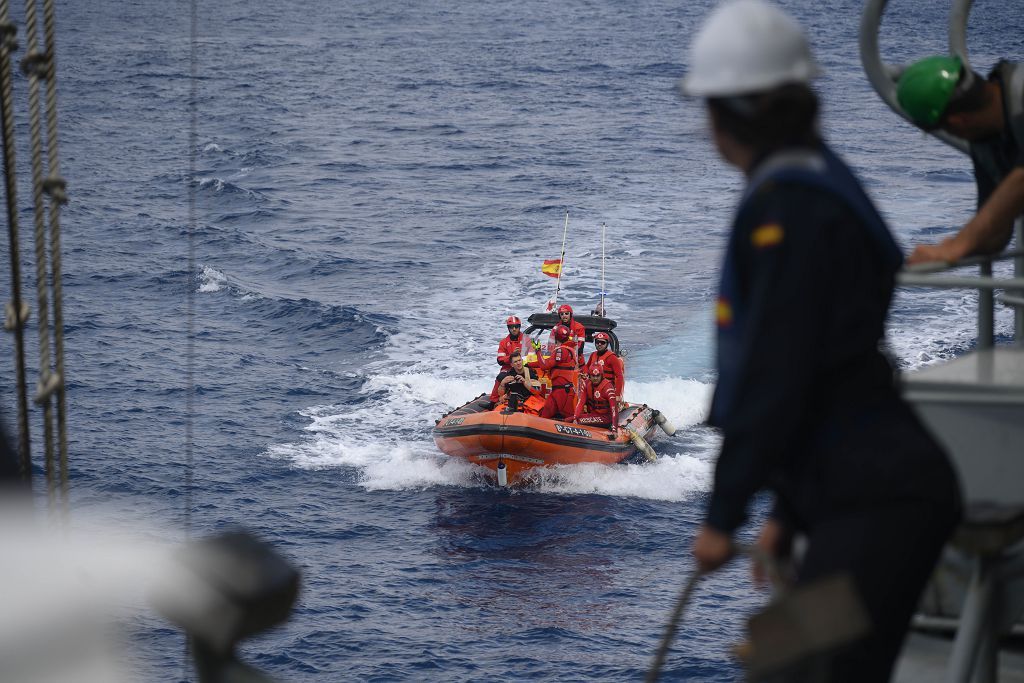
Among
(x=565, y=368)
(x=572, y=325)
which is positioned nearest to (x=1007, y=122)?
(x=572, y=325)

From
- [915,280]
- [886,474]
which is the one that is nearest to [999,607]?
[886,474]

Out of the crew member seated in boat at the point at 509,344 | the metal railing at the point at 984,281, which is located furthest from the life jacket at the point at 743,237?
the crew member seated in boat at the point at 509,344

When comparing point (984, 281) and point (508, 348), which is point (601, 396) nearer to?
point (508, 348)

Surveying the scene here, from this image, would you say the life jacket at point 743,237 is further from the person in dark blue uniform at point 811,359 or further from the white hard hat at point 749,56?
the white hard hat at point 749,56

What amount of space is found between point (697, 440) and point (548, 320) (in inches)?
186

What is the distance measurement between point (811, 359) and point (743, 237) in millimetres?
234

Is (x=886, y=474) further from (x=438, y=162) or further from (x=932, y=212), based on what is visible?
(x=438, y=162)

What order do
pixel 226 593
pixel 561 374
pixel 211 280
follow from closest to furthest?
pixel 226 593 < pixel 561 374 < pixel 211 280

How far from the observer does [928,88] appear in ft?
12.0

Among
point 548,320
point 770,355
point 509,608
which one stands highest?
point 770,355

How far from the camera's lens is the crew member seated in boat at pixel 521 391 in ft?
70.3

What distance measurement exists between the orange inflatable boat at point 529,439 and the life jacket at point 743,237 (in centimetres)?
1894

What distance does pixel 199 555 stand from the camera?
68.4 inches

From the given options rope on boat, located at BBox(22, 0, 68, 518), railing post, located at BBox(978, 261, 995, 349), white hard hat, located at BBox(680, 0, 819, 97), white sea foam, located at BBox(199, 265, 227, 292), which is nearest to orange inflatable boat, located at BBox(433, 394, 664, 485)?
railing post, located at BBox(978, 261, 995, 349)
